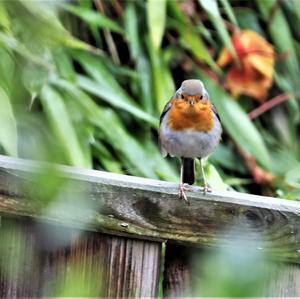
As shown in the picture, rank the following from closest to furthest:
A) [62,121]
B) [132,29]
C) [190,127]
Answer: [190,127] → [62,121] → [132,29]

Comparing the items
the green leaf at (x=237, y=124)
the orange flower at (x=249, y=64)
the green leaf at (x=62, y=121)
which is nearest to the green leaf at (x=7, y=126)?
the green leaf at (x=62, y=121)

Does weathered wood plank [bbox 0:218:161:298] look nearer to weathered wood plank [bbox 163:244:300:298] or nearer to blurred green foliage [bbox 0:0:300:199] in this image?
weathered wood plank [bbox 163:244:300:298]

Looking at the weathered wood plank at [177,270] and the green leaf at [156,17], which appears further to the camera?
the green leaf at [156,17]

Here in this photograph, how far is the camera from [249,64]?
3139 mm

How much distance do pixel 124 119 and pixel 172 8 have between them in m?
0.50

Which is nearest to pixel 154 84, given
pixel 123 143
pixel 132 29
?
pixel 132 29

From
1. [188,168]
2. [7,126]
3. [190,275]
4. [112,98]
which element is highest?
[112,98]

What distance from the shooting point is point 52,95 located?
2461 millimetres

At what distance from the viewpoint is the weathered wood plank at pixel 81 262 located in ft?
3.99

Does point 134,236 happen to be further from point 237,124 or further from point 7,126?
point 237,124

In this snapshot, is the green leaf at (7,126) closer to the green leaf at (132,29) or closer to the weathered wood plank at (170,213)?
the weathered wood plank at (170,213)

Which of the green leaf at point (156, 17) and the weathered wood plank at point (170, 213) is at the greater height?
the green leaf at point (156, 17)

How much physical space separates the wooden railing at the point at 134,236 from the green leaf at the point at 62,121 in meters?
1.06

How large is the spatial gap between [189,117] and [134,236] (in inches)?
37.6
